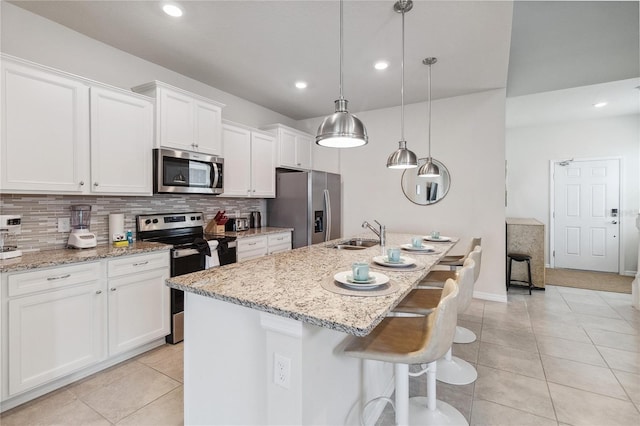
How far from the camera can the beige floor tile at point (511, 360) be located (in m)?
2.33

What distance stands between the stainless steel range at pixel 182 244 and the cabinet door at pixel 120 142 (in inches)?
18.5

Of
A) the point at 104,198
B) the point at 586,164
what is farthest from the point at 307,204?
the point at 586,164

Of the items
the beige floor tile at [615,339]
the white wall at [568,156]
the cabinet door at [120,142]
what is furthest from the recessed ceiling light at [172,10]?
the white wall at [568,156]

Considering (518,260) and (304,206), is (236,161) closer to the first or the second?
(304,206)

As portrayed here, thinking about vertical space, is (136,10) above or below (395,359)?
above

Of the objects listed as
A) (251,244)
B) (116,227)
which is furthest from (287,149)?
(116,227)

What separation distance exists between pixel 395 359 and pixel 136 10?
111 inches

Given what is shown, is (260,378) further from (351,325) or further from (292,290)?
(351,325)

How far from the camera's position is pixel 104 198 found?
8.99 feet

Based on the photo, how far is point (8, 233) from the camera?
2166 mm

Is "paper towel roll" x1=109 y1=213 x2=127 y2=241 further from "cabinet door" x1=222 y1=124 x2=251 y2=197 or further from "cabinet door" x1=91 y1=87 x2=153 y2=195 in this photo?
"cabinet door" x1=222 y1=124 x2=251 y2=197

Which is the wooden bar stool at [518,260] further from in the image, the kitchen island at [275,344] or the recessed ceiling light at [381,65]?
the kitchen island at [275,344]

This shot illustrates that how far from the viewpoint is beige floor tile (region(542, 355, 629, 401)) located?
2.09 metres

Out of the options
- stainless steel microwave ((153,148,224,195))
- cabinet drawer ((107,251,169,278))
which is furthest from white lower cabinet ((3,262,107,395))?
stainless steel microwave ((153,148,224,195))
